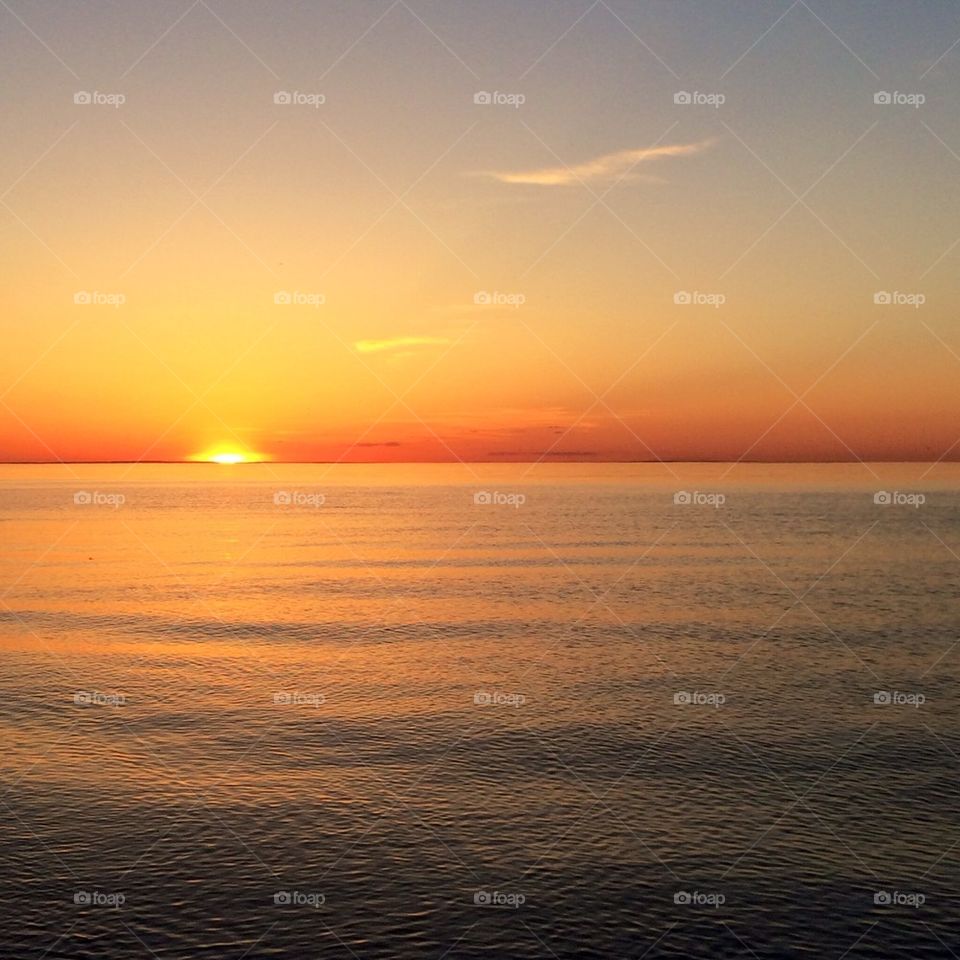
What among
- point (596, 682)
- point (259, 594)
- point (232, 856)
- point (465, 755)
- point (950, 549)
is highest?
point (950, 549)

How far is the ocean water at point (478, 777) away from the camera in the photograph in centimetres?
2594

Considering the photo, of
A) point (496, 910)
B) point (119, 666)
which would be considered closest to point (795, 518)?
point (119, 666)

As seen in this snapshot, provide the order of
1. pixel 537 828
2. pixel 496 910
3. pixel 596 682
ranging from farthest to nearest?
pixel 596 682 < pixel 537 828 < pixel 496 910

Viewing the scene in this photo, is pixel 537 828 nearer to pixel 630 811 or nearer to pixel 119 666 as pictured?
pixel 630 811

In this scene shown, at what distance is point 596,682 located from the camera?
53.9 meters

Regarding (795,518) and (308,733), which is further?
(795,518)

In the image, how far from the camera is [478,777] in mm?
37031

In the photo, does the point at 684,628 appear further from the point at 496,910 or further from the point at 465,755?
the point at 496,910

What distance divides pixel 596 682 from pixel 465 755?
52.4 feet

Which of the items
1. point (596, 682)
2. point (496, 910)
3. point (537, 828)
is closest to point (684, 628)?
point (596, 682)

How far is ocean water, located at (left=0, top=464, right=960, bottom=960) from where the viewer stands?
25.9 m

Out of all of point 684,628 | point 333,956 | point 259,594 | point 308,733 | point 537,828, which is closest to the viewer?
point 333,956

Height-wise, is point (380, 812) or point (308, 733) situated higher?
point (308, 733)

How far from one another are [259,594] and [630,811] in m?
60.5
